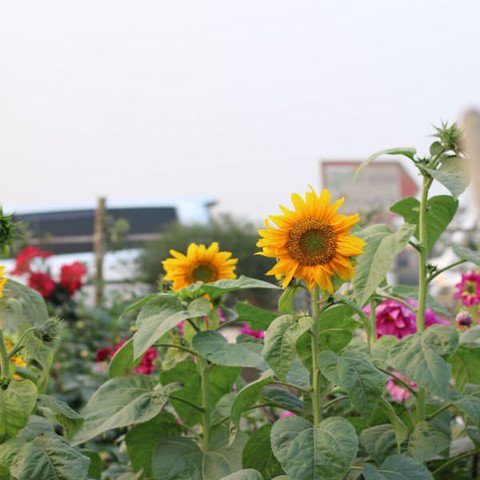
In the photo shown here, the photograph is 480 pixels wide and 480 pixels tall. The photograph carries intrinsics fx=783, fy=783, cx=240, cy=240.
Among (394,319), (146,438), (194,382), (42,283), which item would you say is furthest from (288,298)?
(42,283)

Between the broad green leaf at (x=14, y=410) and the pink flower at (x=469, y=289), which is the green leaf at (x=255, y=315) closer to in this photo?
the broad green leaf at (x=14, y=410)

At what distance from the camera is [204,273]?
174 cm

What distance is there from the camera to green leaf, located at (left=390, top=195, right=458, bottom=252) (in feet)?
5.13

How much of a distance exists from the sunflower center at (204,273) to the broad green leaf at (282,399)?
11.0 inches

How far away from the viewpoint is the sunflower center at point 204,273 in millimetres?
1734

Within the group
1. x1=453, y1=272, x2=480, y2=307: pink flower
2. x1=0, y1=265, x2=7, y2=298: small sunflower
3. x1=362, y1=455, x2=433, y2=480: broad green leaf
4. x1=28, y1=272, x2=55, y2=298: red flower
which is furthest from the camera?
x1=28, y1=272, x2=55, y2=298: red flower

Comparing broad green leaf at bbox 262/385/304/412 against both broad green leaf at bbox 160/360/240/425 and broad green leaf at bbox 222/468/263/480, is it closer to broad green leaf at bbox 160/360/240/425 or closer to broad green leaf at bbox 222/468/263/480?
broad green leaf at bbox 160/360/240/425

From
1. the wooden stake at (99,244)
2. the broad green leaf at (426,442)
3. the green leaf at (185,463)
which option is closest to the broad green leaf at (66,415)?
the green leaf at (185,463)

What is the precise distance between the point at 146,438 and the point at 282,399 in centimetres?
28

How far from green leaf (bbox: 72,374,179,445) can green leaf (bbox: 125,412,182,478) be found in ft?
0.24

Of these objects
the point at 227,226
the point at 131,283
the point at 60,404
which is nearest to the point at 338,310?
the point at 60,404

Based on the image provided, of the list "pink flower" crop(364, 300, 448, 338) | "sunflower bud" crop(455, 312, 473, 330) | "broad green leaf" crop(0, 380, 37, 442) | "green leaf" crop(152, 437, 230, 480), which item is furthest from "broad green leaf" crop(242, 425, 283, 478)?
"sunflower bud" crop(455, 312, 473, 330)

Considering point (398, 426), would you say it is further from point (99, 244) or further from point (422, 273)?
point (99, 244)

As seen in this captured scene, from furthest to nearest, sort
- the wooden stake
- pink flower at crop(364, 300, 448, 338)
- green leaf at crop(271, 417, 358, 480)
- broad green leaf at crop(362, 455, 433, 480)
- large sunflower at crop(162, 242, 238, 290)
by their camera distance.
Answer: the wooden stake, pink flower at crop(364, 300, 448, 338), large sunflower at crop(162, 242, 238, 290), broad green leaf at crop(362, 455, 433, 480), green leaf at crop(271, 417, 358, 480)
